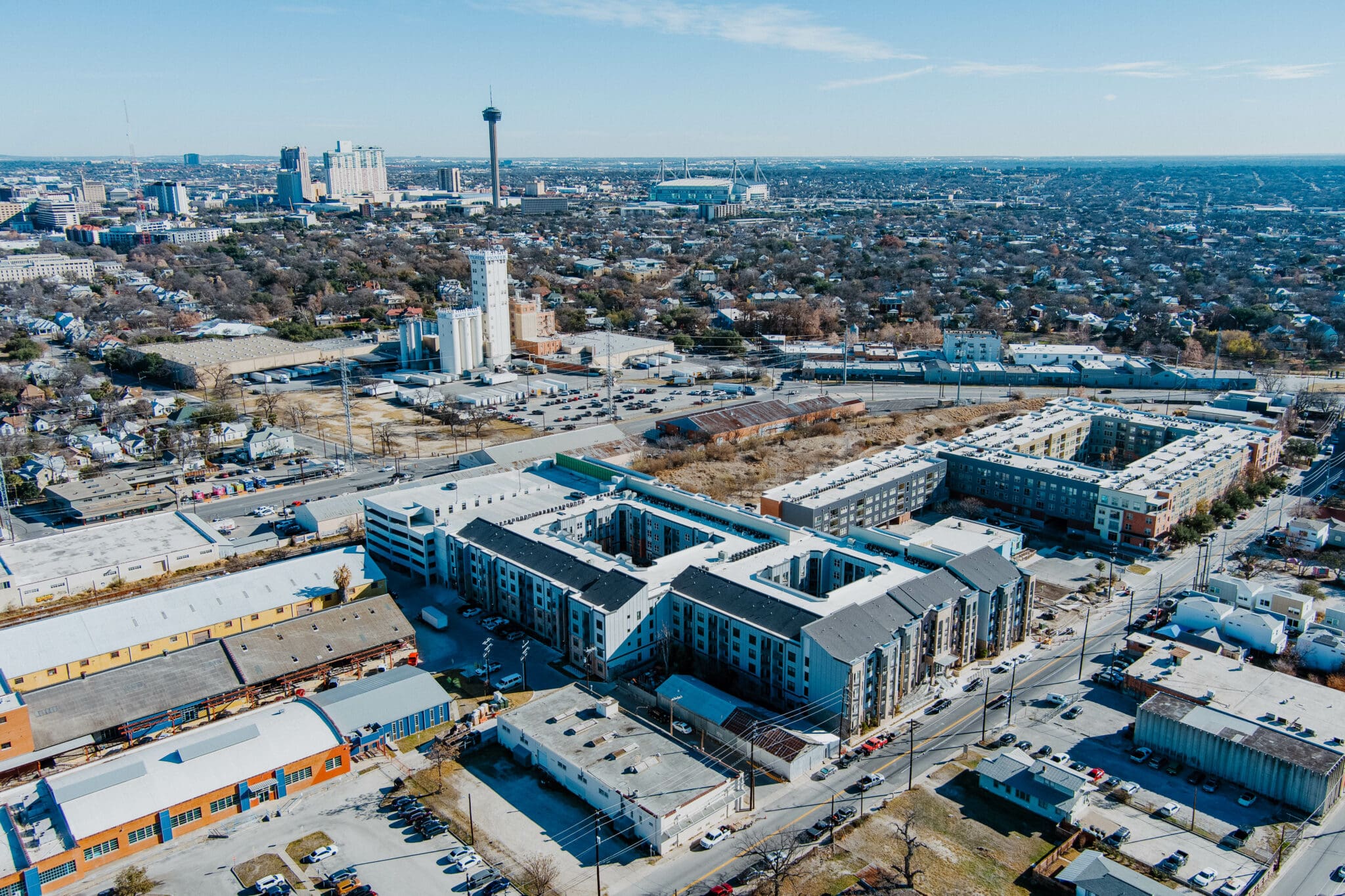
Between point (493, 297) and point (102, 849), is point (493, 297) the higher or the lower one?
the higher one

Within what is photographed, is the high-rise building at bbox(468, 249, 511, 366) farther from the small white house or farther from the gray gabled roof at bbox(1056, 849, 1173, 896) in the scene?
the gray gabled roof at bbox(1056, 849, 1173, 896)

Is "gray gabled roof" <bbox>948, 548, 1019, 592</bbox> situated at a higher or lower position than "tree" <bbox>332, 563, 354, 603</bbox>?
higher

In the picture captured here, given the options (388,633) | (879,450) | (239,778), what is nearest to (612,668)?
(388,633)

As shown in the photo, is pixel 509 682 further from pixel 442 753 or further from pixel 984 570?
pixel 984 570

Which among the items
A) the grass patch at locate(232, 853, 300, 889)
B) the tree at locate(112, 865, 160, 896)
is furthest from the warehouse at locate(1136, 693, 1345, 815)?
the tree at locate(112, 865, 160, 896)

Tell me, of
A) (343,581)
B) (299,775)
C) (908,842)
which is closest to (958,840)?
(908,842)

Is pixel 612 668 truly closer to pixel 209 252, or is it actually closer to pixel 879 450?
pixel 879 450

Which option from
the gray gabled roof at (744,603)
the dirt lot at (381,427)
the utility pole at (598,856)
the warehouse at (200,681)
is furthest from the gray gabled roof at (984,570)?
the dirt lot at (381,427)
